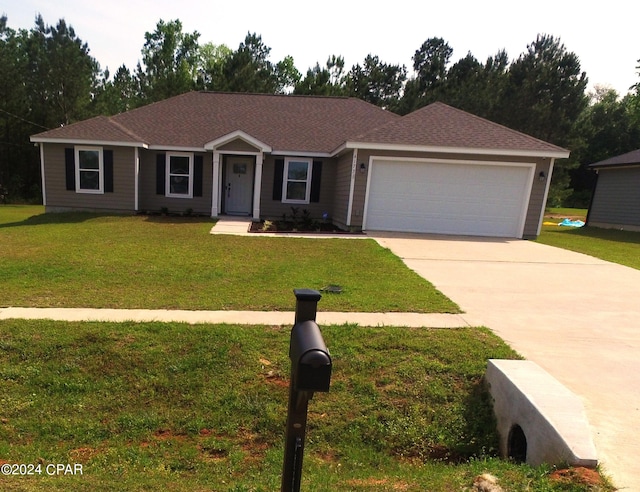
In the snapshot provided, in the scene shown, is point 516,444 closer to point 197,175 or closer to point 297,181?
point 297,181

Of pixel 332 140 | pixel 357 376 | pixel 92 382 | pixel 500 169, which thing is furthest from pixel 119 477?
pixel 332 140

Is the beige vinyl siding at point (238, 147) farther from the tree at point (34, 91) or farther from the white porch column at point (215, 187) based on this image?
the tree at point (34, 91)

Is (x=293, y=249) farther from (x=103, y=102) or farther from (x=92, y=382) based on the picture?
(x=103, y=102)

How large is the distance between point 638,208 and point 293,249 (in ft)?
56.1

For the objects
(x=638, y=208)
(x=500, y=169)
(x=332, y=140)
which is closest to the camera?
(x=500, y=169)

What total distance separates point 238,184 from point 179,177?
2.18m

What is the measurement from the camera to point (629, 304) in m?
5.55

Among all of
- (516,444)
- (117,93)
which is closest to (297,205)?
(516,444)

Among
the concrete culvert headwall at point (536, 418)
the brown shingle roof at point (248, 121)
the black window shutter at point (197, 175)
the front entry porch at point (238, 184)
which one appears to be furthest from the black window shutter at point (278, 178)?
the concrete culvert headwall at point (536, 418)

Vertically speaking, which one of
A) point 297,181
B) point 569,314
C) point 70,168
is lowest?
point 569,314

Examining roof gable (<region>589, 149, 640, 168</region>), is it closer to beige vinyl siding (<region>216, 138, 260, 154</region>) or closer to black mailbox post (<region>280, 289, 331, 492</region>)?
beige vinyl siding (<region>216, 138, 260, 154</region>)

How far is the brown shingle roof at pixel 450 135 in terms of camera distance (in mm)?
11609

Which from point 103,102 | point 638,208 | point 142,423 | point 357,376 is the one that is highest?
point 103,102

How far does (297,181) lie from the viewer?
14648 millimetres
